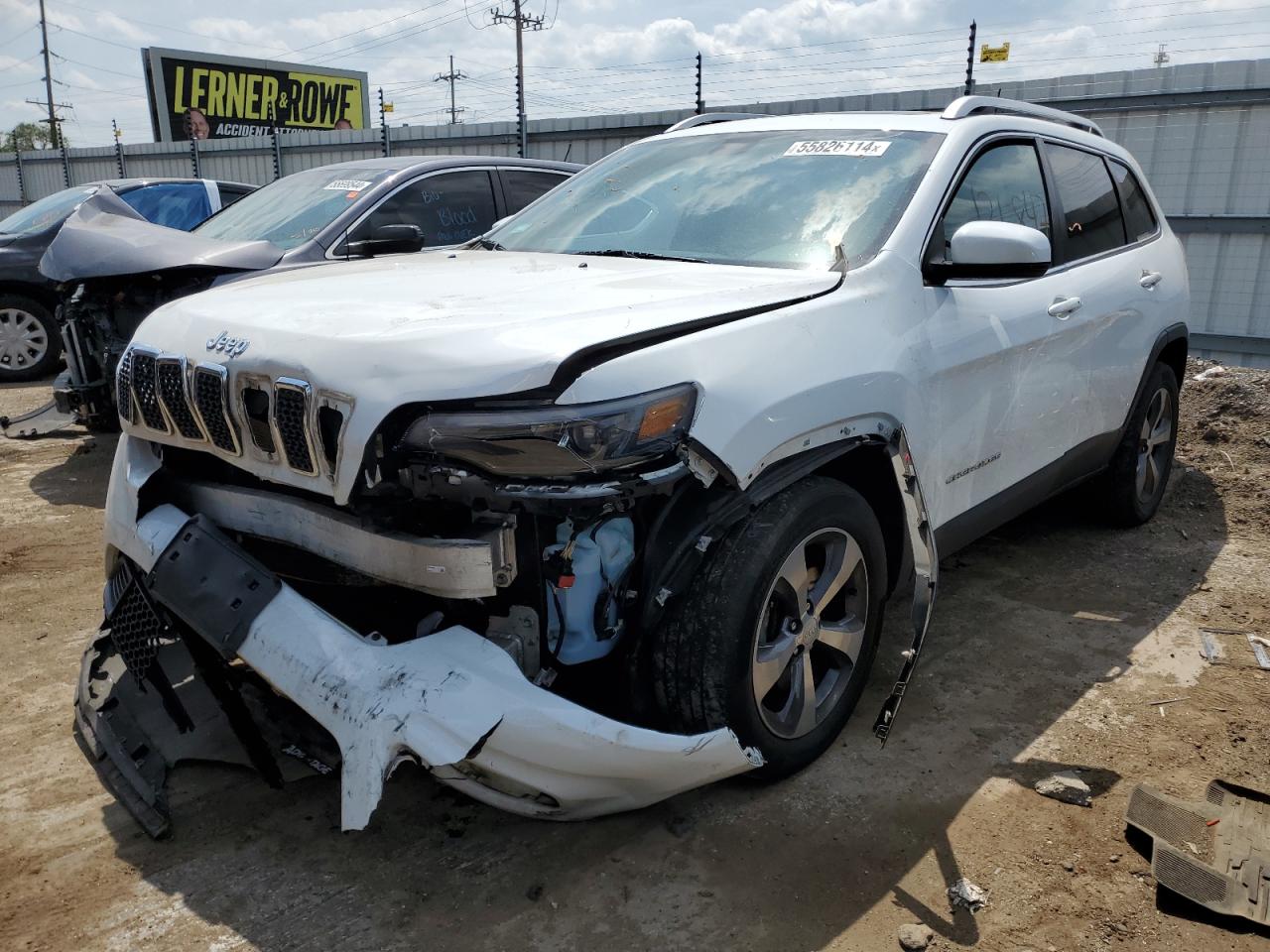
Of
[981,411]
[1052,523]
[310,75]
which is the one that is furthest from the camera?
[310,75]

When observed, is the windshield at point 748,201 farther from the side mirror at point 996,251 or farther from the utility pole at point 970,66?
the utility pole at point 970,66

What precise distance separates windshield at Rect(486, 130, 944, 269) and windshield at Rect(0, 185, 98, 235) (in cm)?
732

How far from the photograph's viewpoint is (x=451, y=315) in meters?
2.36

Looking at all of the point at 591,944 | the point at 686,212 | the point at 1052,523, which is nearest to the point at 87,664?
the point at 591,944


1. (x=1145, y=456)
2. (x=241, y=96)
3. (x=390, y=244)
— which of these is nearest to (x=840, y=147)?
(x=390, y=244)

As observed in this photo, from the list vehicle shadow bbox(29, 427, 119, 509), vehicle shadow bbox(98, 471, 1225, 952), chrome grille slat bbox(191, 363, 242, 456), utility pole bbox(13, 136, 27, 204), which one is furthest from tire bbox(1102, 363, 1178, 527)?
utility pole bbox(13, 136, 27, 204)

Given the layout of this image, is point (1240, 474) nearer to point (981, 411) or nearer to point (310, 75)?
point (981, 411)

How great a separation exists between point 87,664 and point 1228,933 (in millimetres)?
3143

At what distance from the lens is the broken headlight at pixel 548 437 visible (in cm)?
211

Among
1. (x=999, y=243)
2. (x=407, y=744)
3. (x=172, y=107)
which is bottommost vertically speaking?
(x=407, y=744)

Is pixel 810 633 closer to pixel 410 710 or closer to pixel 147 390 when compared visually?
pixel 410 710

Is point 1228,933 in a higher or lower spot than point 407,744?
lower

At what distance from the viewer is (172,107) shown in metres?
30.5

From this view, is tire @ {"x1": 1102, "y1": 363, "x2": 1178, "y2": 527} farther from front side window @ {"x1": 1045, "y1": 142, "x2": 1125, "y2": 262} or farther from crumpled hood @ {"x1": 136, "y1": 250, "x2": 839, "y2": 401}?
crumpled hood @ {"x1": 136, "y1": 250, "x2": 839, "y2": 401}
